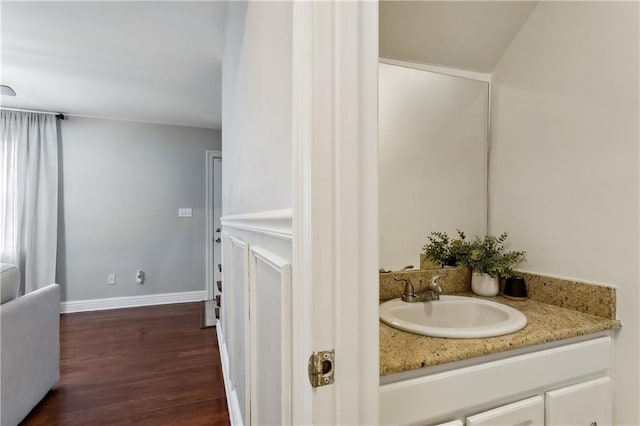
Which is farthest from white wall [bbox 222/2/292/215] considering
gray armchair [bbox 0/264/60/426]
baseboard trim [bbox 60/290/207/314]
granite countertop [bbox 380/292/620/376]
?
baseboard trim [bbox 60/290/207/314]

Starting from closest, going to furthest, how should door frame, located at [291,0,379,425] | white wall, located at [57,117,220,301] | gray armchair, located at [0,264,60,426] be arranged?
1. door frame, located at [291,0,379,425]
2. gray armchair, located at [0,264,60,426]
3. white wall, located at [57,117,220,301]

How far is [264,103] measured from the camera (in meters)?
0.94

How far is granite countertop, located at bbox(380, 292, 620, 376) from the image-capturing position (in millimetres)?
705

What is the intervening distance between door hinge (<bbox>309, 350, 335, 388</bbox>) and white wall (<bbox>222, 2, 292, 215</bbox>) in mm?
298

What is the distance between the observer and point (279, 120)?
2.42 feet

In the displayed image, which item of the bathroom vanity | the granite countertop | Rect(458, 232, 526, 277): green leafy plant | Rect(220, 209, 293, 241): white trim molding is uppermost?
Rect(220, 209, 293, 241): white trim molding

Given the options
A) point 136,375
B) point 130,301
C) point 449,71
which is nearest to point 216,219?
point 130,301

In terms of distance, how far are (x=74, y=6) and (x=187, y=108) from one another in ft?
5.45

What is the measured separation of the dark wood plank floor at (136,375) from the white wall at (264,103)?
1305 millimetres

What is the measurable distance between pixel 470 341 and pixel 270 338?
1.68 ft

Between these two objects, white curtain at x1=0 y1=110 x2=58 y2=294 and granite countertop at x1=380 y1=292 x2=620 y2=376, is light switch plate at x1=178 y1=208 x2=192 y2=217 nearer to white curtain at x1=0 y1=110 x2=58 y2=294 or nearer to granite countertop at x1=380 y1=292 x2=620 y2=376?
white curtain at x1=0 y1=110 x2=58 y2=294

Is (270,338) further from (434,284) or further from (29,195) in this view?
(29,195)

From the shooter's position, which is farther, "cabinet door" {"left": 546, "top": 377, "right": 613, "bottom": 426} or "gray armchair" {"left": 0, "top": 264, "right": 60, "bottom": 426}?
"gray armchair" {"left": 0, "top": 264, "right": 60, "bottom": 426}

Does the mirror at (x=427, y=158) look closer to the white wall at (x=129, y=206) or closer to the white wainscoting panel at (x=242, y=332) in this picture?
the white wainscoting panel at (x=242, y=332)
